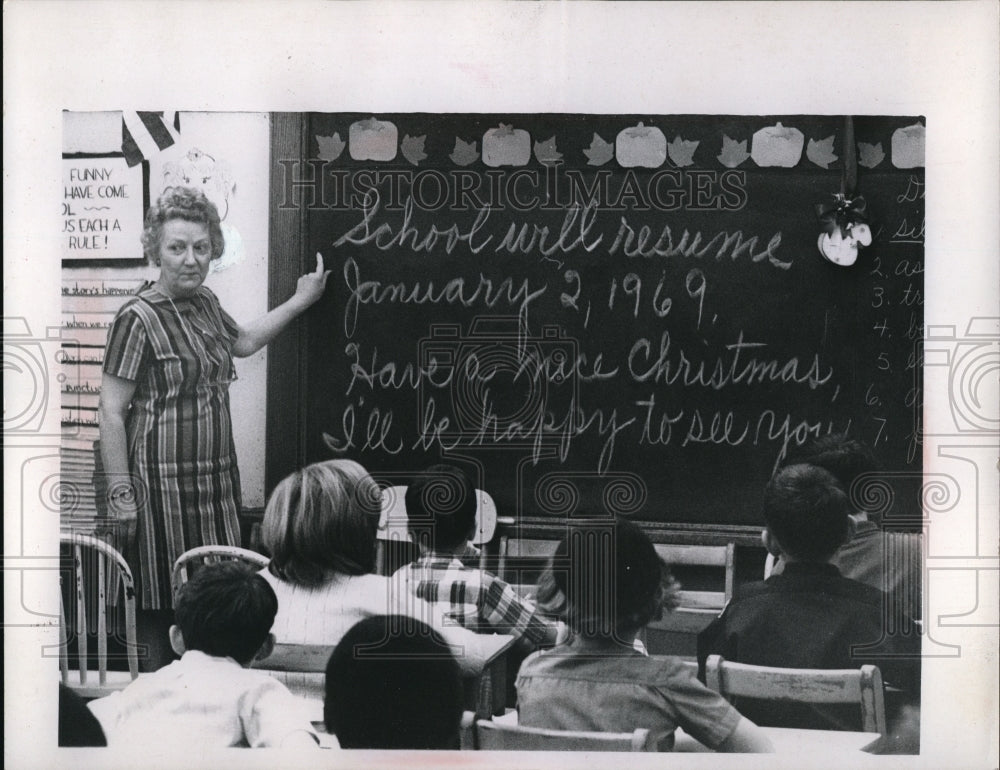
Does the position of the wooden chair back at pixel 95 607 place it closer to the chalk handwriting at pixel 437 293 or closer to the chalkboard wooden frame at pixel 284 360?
the chalkboard wooden frame at pixel 284 360

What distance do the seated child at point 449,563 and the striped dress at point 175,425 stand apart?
648 millimetres

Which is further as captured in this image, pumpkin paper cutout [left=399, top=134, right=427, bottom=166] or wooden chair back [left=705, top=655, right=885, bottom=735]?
pumpkin paper cutout [left=399, top=134, right=427, bottom=166]

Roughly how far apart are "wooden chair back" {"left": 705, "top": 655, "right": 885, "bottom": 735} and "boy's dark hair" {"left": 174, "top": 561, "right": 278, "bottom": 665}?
1556mm

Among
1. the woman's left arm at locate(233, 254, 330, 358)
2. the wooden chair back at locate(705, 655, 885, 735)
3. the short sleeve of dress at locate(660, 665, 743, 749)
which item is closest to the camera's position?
the wooden chair back at locate(705, 655, 885, 735)

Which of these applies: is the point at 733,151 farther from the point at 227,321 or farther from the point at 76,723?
the point at 76,723

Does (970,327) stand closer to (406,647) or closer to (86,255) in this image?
(406,647)

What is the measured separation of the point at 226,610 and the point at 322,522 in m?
0.46

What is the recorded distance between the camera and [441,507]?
395 centimetres

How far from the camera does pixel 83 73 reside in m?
3.94

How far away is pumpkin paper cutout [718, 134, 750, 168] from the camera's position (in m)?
3.93

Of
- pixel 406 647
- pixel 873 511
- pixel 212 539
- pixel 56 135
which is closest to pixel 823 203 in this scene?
pixel 873 511

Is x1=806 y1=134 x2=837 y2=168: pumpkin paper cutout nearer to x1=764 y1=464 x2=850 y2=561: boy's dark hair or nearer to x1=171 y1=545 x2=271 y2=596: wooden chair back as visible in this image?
x1=764 y1=464 x2=850 y2=561: boy's dark hair

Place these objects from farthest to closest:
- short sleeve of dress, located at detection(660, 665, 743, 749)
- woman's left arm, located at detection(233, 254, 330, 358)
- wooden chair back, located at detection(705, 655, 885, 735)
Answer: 1. woman's left arm, located at detection(233, 254, 330, 358)
2. short sleeve of dress, located at detection(660, 665, 743, 749)
3. wooden chair back, located at detection(705, 655, 885, 735)

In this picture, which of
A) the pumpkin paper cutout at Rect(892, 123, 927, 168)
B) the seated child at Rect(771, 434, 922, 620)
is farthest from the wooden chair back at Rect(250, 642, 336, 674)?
the pumpkin paper cutout at Rect(892, 123, 927, 168)
